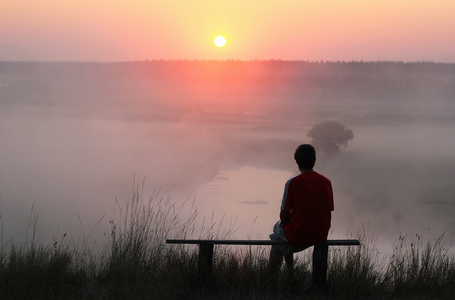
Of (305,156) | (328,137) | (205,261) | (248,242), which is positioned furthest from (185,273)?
(328,137)

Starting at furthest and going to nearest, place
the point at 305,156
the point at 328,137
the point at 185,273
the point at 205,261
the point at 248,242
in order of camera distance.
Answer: the point at 328,137, the point at 185,273, the point at 205,261, the point at 248,242, the point at 305,156

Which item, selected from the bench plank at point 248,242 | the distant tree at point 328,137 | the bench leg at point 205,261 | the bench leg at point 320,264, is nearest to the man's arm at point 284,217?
the bench plank at point 248,242

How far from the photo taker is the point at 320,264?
17.4 ft

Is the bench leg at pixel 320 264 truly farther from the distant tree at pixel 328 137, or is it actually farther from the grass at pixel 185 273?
the distant tree at pixel 328 137

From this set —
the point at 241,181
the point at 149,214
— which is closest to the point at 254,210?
the point at 241,181

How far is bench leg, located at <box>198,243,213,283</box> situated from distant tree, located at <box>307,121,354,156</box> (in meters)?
135

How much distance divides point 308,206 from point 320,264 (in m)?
0.57

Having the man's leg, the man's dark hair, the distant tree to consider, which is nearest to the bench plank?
the man's leg

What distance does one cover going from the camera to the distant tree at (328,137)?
146 metres

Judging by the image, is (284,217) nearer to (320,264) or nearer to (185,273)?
(320,264)

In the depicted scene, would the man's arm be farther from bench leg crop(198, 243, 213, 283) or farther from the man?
bench leg crop(198, 243, 213, 283)

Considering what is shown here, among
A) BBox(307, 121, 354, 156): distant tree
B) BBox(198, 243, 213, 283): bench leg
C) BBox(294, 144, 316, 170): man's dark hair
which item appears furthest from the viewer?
BBox(307, 121, 354, 156): distant tree

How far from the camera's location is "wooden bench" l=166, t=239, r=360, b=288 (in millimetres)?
5297

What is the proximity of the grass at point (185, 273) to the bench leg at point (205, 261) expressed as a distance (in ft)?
0.28
